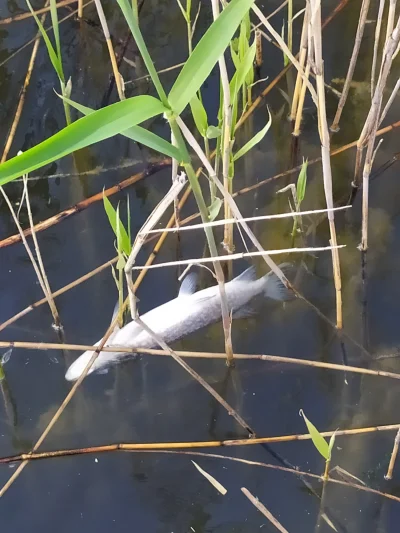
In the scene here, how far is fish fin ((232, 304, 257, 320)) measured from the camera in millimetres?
1677

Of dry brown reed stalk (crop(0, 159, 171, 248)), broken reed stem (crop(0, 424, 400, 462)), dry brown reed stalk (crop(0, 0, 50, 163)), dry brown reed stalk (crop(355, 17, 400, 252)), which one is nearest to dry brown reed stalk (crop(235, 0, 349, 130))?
dry brown reed stalk (crop(0, 159, 171, 248))

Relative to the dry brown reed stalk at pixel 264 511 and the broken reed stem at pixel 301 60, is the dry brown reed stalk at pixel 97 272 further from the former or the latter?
the dry brown reed stalk at pixel 264 511

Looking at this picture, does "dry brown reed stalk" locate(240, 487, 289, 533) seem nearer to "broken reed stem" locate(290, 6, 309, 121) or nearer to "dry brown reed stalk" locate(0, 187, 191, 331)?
"dry brown reed stalk" locate(0, 187, 191, 331)

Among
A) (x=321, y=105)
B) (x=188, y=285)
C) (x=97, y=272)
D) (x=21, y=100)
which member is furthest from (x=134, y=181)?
(x=321, y=105)

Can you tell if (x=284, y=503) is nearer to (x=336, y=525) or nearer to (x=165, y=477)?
(x=336, y=525)

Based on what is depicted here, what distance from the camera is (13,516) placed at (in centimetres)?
138

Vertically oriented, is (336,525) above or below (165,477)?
A: below

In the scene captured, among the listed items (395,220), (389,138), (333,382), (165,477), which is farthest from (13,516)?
(389,138)

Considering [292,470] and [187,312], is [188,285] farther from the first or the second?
[292,470]

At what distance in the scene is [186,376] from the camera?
5.28ft

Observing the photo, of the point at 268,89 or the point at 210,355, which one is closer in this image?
the point at 210,355

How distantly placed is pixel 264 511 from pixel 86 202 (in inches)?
43.9

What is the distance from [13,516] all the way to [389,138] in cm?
168

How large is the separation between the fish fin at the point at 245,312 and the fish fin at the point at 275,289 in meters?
0.06
